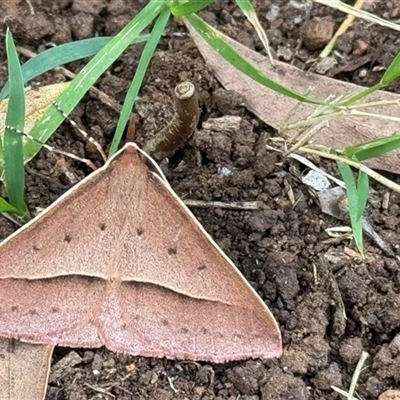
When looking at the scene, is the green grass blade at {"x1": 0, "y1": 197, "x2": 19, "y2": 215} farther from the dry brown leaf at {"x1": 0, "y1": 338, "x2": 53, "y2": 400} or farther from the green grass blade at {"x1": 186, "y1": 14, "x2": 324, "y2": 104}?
the green grass blade at {"x1": 186, "y1": 14, "x2": 324, "y2": 104}

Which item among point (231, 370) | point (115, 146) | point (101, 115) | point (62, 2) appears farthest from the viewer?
point (62, 2)

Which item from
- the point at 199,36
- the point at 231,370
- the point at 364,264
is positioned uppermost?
the point at 199,36

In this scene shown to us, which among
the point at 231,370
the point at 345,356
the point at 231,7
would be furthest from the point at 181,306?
the point at 231,7

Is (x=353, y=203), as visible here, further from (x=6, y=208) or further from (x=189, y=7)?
(x=6, y=208)

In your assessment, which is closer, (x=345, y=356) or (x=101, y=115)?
(x=345, y=356)

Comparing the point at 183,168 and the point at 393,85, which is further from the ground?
the point at 393,85

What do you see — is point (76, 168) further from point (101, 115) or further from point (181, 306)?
point (181, 306)
